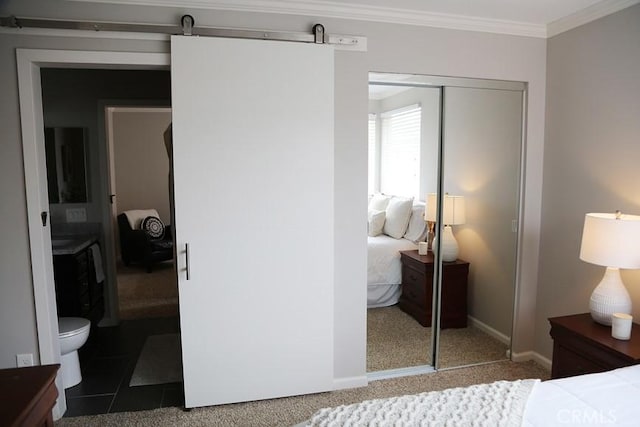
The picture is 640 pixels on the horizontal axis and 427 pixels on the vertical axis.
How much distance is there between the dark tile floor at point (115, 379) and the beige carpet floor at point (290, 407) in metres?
0.11

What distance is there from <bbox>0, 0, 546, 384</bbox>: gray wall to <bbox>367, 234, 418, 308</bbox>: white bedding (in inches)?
10.1

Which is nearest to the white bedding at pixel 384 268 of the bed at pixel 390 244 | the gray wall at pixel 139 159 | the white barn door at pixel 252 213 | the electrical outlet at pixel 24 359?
the bed at pixel 390 244

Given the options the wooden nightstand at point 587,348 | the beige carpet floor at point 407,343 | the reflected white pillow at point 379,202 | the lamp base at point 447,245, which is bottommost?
the beige carpet floor at point 407,343

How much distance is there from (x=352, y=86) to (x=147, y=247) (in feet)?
14.2

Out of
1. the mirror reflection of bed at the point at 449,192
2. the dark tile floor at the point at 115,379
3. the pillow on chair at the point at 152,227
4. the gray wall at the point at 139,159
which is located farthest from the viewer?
the gray wall at the point at 139,159

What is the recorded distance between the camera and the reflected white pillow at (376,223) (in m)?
2.99

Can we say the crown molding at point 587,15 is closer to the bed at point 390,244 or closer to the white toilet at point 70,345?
the bed at point 390,244

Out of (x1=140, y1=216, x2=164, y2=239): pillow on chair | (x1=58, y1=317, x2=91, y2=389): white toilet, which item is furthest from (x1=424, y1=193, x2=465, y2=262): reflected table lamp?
(x1=140, y1=216, x2=164, y2=239): pillow on chair

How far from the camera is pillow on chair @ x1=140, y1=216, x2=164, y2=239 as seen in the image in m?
6.01

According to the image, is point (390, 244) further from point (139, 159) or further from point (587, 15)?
point (139, 159)

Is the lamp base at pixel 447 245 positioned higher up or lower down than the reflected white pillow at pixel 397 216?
lower down

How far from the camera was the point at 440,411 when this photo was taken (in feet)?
4.58

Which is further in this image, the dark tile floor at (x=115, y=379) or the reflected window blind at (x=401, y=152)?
the reflected window blind at (x=401, y=152)

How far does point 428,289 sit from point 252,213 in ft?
4.65
